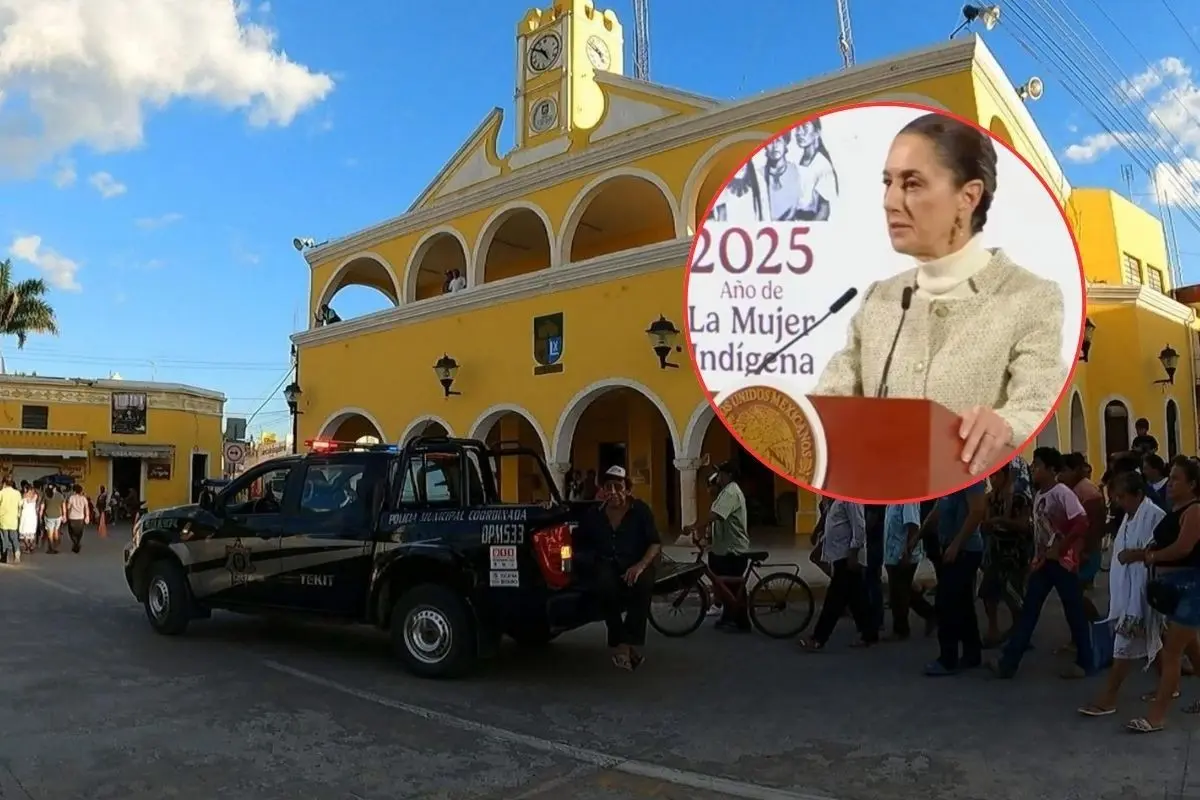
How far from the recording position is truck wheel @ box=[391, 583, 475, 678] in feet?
23.2

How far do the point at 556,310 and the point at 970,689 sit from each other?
13.1m

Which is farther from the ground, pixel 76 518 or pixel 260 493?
pixel 260 493

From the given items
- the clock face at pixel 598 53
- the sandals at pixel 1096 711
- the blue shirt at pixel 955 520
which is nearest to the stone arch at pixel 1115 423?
the blue shirt at pixel 955 520

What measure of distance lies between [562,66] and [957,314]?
16.5 meters

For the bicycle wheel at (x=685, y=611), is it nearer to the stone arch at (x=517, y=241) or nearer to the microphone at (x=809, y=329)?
the microphone at (x=809, y=329)

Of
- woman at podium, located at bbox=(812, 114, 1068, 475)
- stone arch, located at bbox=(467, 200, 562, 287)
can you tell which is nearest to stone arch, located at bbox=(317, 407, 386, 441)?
stone arch, located at bbox=(467, 200, 562, 287)

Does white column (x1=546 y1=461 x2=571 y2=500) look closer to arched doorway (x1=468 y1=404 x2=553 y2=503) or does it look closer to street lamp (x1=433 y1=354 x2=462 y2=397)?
arched doorway (x1=468 y1=404 x2=553 y2=503)

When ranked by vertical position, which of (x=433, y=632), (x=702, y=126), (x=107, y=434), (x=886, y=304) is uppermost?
(x=702, y=126)

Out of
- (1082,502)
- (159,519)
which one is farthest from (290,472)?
(1082,502)

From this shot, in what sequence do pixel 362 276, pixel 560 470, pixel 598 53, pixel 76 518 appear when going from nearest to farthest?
pixel 560 470 → pixel 76 518 → pixel 598 53 → pixel 362 276

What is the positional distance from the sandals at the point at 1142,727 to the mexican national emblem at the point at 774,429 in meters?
2.28

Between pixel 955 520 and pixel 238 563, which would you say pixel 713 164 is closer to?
pixel 955 520

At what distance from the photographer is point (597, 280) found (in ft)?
59.0

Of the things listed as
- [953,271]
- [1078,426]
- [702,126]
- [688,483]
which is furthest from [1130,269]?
[953,271]
